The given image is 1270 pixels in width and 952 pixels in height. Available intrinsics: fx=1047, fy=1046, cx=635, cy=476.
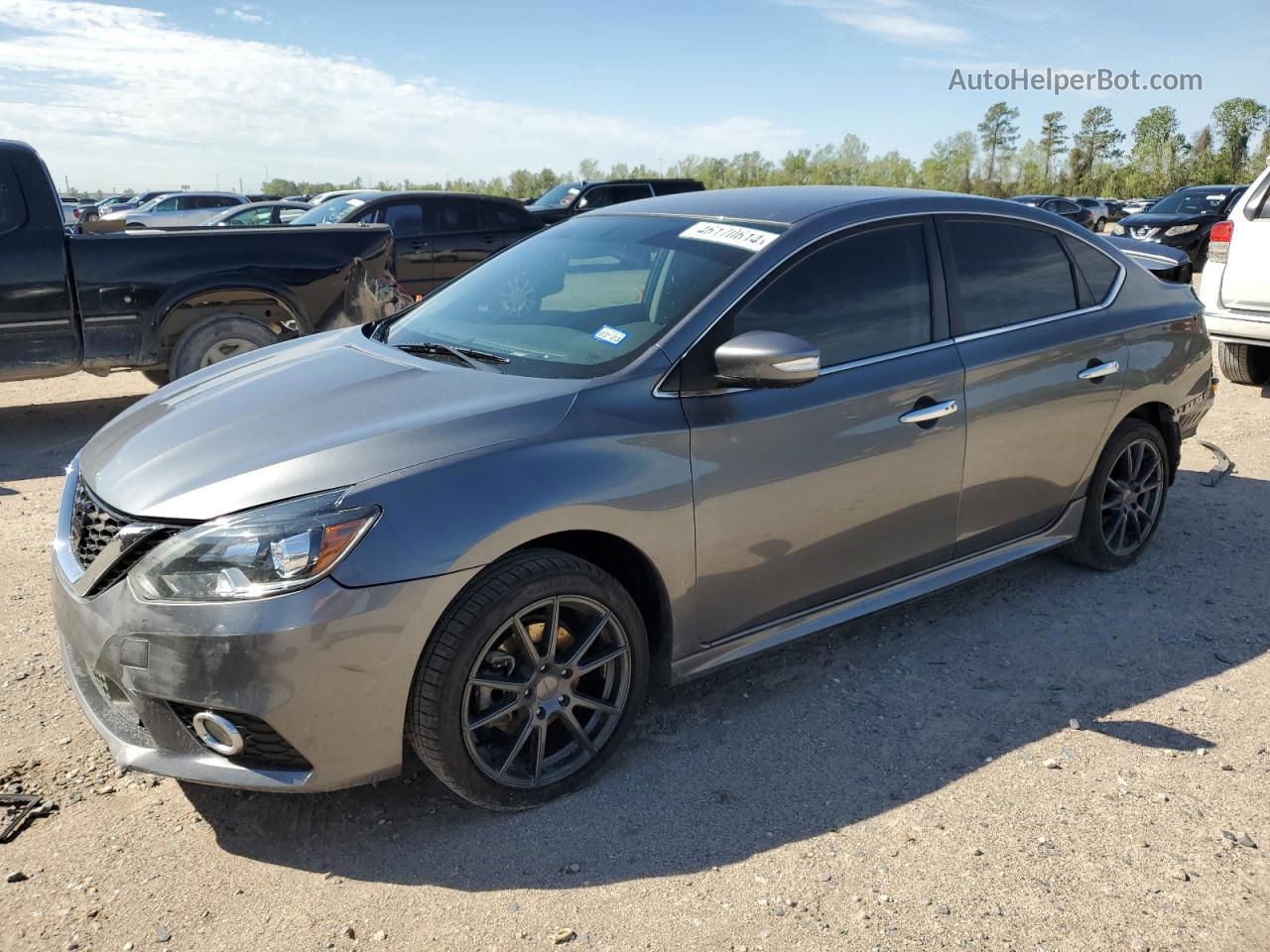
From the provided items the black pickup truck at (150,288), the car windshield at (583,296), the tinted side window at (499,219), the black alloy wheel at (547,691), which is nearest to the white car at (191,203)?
the tinted side window at (499,219)

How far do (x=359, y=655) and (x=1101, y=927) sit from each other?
6.48 feet

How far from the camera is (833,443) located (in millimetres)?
3484

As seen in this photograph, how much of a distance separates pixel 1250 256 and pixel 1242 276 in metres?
0.16

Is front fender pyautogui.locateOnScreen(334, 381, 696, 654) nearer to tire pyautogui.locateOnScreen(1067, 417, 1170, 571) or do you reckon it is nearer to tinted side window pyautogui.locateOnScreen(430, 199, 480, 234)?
tire pyautogui.locateOnScreen(1067, 417, 1170, 571)

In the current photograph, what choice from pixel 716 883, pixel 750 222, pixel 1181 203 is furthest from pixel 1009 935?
pixel 1181 203

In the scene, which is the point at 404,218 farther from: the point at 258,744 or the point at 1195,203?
the point at 1195,203

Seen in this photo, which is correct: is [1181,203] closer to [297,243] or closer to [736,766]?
[297,243]

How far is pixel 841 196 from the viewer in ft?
13.0

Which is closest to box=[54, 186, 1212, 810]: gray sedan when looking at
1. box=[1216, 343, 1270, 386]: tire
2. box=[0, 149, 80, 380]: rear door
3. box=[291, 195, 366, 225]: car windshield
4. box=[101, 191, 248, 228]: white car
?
box=[0, 149, 80, 380]: rear door

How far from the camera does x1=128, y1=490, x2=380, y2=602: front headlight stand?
2574mm

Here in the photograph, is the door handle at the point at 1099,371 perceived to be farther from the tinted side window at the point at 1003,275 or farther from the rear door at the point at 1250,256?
the rear door at the point at 1250,256

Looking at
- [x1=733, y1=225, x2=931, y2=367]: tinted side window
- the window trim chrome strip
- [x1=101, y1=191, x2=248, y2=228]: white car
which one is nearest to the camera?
the window trim chrome strip

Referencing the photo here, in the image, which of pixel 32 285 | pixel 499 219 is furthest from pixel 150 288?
pixel 499 219

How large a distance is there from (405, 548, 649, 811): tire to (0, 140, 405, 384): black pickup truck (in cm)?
524
